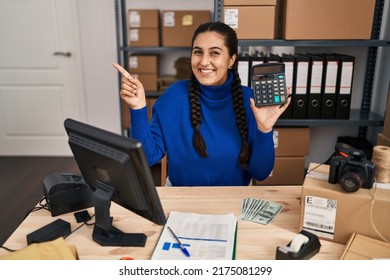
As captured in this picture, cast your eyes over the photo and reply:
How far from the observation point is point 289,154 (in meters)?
2.37

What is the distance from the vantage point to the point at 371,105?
2.53 m

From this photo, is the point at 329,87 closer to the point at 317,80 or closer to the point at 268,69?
the point at 317,80

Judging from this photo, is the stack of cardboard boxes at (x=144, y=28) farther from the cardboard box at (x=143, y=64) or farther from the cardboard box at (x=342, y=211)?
the cardboard box at (x=342, y=211)

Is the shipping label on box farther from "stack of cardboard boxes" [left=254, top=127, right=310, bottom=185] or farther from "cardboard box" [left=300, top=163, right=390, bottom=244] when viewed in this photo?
"stack of cardboard boxes" [left=254, top=127, right=310, bottom=185]

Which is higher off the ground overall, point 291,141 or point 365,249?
point 365,249

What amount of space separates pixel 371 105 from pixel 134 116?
193 cm

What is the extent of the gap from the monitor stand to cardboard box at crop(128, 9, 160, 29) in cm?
204

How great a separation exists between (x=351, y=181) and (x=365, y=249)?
17 cm

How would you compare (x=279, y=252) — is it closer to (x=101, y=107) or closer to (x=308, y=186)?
(x=308, y=186)

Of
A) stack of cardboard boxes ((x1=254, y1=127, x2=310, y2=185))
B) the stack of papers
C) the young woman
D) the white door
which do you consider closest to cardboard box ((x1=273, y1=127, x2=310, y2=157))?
stack of cardboard boxes ((x1=254, y1=127, x2=310, y2=185))

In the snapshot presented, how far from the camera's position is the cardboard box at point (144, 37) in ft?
8.99

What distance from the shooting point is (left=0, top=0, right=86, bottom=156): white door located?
3.19 m

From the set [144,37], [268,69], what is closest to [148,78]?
[144,37]
